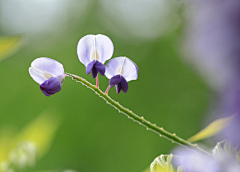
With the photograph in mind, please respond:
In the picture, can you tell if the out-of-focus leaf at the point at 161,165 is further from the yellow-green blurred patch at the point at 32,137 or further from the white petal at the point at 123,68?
the yellow-green blurred patch at the point at 32,137

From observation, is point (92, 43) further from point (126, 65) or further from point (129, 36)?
point (129, 36)

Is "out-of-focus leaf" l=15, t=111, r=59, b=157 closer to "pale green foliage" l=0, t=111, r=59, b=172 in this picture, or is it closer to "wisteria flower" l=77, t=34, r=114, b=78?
"pale green foliage" l=0, t=111, r=59, b=172

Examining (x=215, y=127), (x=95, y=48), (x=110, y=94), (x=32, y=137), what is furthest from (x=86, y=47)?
(x=110, y=94)

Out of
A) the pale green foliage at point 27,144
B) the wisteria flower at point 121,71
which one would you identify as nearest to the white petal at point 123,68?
the wisteria flower at point 121,71

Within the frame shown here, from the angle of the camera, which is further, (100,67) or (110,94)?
(110,94)

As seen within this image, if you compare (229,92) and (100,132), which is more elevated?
(100,132)

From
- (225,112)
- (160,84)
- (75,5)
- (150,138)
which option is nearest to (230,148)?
(225,112)

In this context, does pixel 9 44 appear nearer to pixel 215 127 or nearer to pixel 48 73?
pixel 48 73
